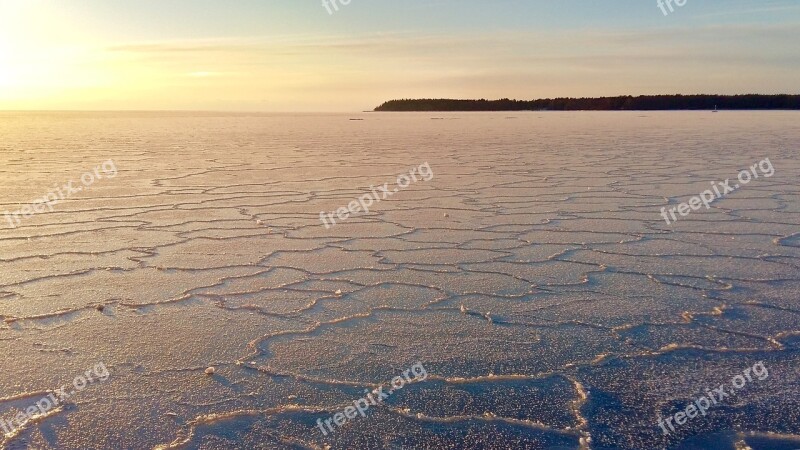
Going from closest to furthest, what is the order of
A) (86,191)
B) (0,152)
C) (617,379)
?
(617,379)
(86,191)
(0,152)

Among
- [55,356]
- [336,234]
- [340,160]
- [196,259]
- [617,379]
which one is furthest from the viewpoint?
[340,160]

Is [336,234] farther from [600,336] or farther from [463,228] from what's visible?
[600,336]

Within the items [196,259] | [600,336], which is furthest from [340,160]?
[600,336]

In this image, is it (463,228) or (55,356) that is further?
(463,228)

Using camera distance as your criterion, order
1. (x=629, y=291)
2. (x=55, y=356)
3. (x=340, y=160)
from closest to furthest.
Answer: (x=55, y=356) → (x=629, y=291) → (x=340, y=160)

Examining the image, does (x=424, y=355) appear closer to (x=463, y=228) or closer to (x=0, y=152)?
(x=463, y=228)

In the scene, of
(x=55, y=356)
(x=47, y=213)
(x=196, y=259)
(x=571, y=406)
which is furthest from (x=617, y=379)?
(x=47, y=213)
